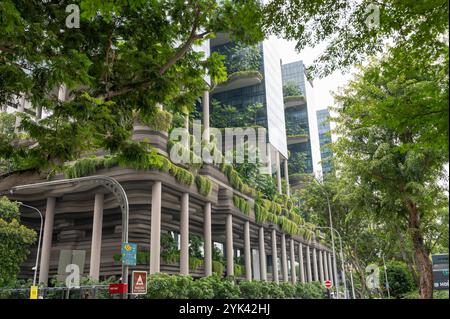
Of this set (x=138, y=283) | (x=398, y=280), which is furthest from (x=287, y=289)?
(x=138, y=283)

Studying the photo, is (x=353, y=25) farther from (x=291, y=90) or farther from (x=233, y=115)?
(x=291, y=90)

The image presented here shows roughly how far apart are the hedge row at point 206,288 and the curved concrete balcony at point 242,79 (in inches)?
1236

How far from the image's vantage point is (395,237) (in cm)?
2286

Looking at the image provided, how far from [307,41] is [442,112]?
3.92m

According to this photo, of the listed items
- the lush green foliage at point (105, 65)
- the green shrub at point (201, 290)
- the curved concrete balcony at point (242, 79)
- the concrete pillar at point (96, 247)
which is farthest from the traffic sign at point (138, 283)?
the curved concrete balcony at point (242, 79)

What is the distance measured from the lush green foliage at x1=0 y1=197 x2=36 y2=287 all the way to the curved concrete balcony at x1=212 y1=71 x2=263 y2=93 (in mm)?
36140

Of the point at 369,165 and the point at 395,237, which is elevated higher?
the point at 369,165

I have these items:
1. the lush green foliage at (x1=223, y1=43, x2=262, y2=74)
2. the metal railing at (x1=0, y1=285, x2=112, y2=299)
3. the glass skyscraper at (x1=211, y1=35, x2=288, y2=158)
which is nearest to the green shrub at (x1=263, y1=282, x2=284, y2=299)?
the metal railing at (x1=0, y1=285, x2=112, y2=299)

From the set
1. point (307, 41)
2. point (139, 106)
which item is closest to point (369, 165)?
point (307, 41)

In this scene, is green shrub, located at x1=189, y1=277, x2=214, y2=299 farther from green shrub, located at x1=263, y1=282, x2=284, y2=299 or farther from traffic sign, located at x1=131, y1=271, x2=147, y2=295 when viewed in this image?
traffic sign, located at x1=131, y1=271, x2=147, y2=295

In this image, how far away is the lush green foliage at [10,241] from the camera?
27562 mm

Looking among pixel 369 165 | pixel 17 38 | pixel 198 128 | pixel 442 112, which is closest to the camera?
pixel 442 112

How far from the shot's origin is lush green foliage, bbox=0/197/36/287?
2756cm

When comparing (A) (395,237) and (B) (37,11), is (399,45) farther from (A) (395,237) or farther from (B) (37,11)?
(A) (395,237)
